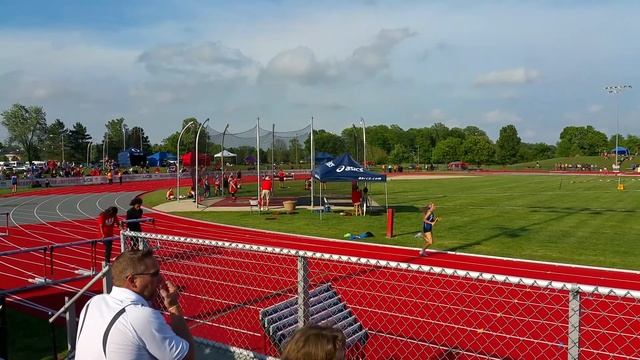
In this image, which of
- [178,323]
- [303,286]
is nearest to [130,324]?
[178,323]

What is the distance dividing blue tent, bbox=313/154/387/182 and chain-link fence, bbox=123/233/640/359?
37.5 ft

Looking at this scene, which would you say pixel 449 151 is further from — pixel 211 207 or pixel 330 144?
pixel 211 207

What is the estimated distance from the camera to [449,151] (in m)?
123

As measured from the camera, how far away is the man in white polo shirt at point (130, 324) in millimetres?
2871

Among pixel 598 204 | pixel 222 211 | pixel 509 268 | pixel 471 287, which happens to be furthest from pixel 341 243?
pixel 598 204

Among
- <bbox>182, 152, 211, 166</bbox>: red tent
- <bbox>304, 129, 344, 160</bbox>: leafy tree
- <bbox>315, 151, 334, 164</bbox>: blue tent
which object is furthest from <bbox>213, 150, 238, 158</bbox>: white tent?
<bbox>315, 151, 334, 164</bbox>: blue tent

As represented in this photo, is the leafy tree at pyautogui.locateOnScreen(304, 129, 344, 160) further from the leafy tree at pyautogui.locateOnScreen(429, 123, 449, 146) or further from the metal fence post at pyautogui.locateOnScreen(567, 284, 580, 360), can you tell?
the leafy tree at pyautogui.locateOnScreen(429, 123, 449, 146)

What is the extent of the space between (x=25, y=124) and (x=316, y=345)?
114612mm

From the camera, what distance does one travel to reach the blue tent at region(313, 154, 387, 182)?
23.9 metres

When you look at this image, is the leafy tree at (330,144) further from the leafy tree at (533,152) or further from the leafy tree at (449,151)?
the leafy tree at (533,152)

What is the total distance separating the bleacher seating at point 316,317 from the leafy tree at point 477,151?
114 m

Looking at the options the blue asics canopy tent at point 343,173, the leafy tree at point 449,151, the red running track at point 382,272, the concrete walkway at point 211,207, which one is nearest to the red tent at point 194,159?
the concrete walkway at point 211,207

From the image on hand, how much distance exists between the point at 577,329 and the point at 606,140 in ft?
542

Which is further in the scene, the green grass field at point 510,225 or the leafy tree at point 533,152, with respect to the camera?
the leafy tree at point 533,152
